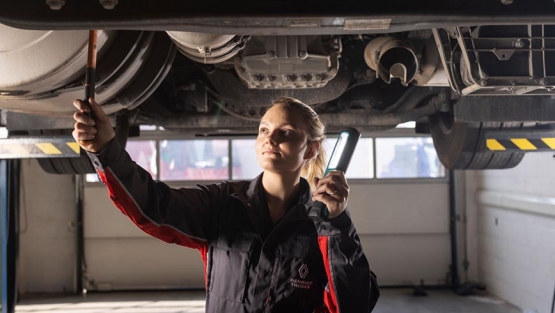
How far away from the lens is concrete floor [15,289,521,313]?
5.82m

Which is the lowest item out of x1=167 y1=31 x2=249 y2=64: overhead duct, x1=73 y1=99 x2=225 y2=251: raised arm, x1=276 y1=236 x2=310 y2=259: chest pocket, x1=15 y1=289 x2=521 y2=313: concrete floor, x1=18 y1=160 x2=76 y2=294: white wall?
x1=15 y1=289 x2=521 y2=313: concrete floor

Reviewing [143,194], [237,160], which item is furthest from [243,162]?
[143,194]

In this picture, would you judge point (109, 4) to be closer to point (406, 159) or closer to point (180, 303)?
point (180, 303)

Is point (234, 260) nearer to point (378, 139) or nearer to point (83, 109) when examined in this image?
point (83, 109)

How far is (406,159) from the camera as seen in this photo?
6820mm

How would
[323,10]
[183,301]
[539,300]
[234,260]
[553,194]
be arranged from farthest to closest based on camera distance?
[183,301] < [539,300] < [553,194] < [234,260] < [323,10]

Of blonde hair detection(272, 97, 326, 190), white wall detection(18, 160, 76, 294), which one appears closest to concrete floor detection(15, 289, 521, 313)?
white wall detection(18, 160, 76, 294)

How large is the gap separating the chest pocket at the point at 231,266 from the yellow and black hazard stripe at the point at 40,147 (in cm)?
159

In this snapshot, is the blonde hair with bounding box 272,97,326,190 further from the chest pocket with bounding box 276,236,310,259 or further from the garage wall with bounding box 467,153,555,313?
the garage wall with bounding box 467,153,555,313

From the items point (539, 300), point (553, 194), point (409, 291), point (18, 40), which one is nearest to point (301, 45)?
point (18, 40)

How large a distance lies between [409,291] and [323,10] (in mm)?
6013

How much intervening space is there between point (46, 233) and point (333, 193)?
6519 millimetres

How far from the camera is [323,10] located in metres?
1.10

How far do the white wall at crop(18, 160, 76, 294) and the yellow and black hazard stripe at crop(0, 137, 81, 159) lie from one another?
4175 mm
